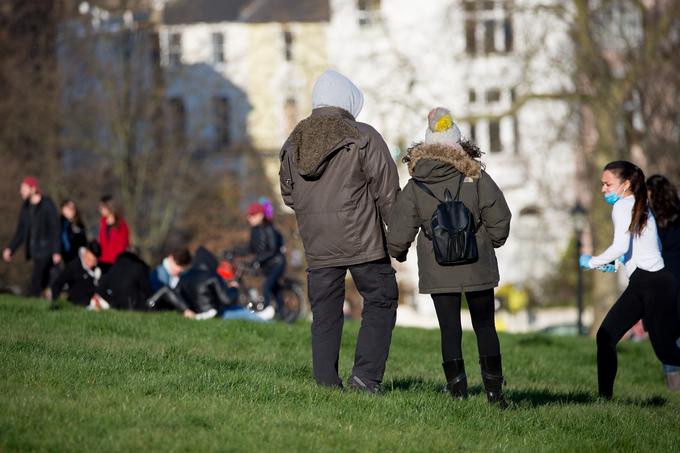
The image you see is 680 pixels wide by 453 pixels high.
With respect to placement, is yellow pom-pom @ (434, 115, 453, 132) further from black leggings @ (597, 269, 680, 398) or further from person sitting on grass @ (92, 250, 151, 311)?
person sitting on grass @ (92, 250, 151, 311)

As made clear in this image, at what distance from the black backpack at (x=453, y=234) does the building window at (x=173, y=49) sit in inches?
1623

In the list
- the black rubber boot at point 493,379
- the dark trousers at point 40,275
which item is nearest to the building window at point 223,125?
the dark trousers at point 40,275

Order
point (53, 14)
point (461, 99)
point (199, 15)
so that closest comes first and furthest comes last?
point (461, 99) < point (53, 14) < point (199, 15)

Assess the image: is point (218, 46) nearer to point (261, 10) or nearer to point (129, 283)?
point (261, 10)

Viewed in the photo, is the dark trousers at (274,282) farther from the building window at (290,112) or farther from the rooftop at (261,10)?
the rooftop at (261,10)

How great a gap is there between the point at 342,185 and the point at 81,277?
988 cm

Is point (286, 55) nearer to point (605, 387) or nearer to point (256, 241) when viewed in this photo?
point (256, 241)

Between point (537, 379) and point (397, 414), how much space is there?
637 cm

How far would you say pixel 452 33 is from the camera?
32.4 m

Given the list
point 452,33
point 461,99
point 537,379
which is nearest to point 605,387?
point 537,379

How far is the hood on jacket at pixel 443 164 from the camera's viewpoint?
360 inches

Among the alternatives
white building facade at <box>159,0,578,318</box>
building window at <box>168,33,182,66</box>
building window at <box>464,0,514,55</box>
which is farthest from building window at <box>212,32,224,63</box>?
building window at <box>464,0,514,55</box>

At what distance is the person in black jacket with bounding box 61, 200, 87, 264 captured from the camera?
20.4 m

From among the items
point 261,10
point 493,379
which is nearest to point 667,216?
point 493,379
